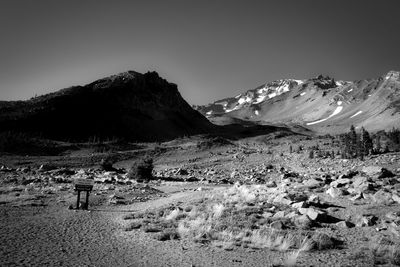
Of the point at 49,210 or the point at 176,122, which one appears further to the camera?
the point at 176,122

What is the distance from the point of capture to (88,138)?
12719 cm

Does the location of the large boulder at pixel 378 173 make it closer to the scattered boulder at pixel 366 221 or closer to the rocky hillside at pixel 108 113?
the scattered boulder at pixel 366 221

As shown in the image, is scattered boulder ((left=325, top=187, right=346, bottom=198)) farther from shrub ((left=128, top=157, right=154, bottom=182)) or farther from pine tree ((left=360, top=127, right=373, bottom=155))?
pine tree ((left=360, top=127, right=373, bottom=155))

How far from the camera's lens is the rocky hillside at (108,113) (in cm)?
12481

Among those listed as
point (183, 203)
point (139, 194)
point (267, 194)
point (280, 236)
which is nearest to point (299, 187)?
point (267, 194)

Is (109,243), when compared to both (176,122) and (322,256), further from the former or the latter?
(176,122)

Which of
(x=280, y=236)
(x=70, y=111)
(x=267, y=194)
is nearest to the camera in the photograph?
(x=280, y=236)

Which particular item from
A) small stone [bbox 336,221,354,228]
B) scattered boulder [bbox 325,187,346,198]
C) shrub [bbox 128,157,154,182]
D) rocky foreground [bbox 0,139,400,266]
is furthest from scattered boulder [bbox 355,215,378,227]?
shrub [bbox 128,157,154,182]

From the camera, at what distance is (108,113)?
154 m

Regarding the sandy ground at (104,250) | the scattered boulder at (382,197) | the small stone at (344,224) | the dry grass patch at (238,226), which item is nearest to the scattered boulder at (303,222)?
the dry grass patch at (238,226)

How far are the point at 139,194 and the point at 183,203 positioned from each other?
24.5ft

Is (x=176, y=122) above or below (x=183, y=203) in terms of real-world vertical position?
above

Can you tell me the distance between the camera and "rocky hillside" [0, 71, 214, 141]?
409ft

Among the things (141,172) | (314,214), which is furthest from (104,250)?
Result: (141,172)
